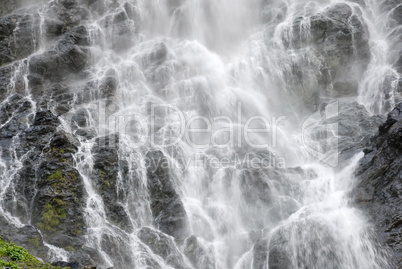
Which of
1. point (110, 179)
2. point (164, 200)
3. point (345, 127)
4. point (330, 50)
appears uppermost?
point (330, 50)

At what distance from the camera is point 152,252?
16.0m

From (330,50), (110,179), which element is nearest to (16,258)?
(110,179)

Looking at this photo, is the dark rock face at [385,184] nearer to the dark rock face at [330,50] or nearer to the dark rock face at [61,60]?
the dark rock face at [330,50]

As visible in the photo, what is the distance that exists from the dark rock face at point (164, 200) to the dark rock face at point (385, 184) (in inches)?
335

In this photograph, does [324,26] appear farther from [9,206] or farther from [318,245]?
[9,206]

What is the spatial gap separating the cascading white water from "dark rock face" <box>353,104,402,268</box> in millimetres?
603

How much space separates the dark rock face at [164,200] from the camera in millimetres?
17531

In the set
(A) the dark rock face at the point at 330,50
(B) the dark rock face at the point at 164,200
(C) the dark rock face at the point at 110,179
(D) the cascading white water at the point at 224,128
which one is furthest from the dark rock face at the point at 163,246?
(A) the dark rock face at the point at 330,50

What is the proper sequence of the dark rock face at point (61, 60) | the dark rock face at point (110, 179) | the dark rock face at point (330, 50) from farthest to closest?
1. the dark rock face at point (61, 60)
2. the dark rock face at point (330, 50)
3. the dark rock face at point (110, 179)

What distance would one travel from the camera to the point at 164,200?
60.7ft

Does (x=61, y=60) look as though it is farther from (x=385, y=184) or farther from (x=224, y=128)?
(x=385, y=184)

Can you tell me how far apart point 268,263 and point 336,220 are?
345 centimetres

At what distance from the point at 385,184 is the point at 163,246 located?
10.3m

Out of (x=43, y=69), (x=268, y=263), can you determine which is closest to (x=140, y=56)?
(x=43, y=69)
